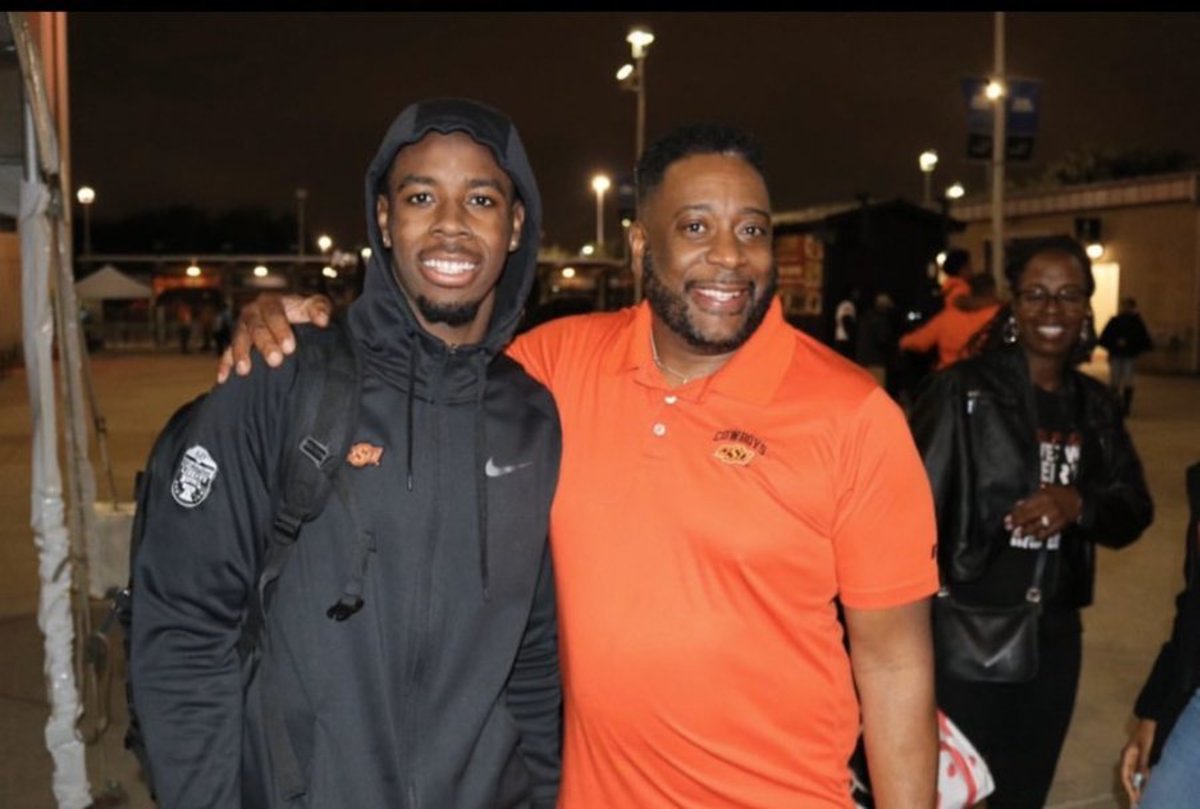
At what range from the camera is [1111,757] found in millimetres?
5773

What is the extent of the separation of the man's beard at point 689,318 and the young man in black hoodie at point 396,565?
316mm

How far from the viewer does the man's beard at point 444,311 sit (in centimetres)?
265

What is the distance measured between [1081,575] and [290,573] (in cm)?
272

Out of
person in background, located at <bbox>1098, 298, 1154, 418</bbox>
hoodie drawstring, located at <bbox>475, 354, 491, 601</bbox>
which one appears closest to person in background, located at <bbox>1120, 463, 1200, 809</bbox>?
hoodie drawstring, located at <bbox>475, 354, 491, 601</bbox>

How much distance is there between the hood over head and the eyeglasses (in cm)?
193

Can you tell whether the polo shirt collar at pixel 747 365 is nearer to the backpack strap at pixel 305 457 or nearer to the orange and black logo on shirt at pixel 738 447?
the orange and black logo on shirt at pixel 738 447

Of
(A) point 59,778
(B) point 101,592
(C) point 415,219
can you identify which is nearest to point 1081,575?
(C) point 415,219

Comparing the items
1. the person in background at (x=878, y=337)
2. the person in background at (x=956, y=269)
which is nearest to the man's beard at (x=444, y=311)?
the person in background at (x=956, y=269)

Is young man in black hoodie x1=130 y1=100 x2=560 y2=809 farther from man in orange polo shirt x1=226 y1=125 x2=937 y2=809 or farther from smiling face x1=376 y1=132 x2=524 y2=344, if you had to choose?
man in orange polo shirt x1=226 y1=125 x2=937 y2=809

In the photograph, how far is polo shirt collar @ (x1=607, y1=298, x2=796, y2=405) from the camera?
2.54m

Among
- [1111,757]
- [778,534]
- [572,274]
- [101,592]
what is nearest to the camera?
[778,534]
